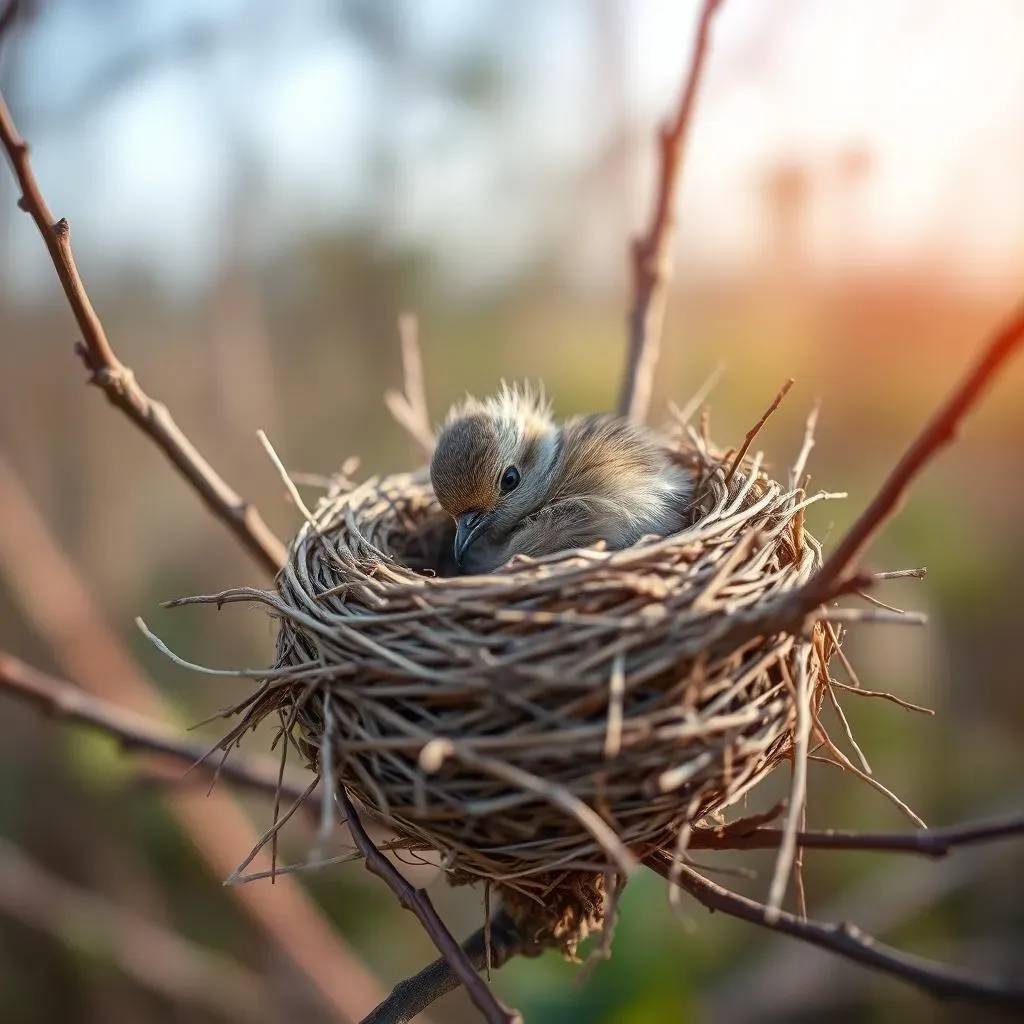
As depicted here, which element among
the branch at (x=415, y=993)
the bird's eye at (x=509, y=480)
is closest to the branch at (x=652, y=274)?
the bird's eye at (x=509, y=480)

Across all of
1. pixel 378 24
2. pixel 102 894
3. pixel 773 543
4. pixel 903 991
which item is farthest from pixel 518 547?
pixel 378 24

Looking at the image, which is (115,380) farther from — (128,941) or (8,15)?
(128,941)

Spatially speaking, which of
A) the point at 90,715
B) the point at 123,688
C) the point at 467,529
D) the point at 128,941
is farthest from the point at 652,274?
the point at 128,941

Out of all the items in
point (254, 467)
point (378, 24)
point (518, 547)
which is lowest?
point (518, 547)

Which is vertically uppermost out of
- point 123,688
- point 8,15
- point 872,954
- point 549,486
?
point 8,15

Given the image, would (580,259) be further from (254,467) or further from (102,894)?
(102,894)

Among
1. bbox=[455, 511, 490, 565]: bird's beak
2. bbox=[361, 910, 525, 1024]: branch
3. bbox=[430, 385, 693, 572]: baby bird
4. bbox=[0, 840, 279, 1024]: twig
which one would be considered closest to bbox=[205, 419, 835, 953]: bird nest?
bbox=[361, 910, 525, 1024]: branch
